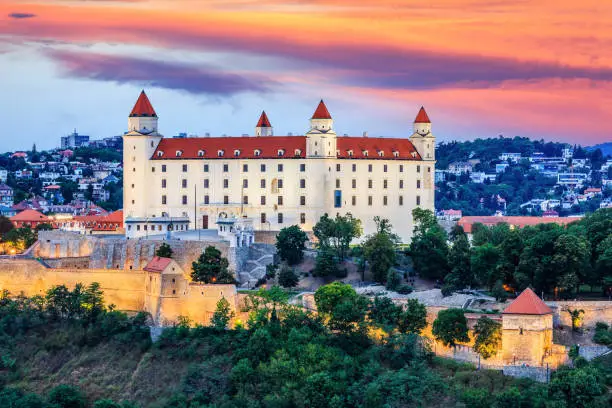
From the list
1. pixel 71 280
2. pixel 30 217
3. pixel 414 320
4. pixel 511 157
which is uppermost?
A: pixel 511 157

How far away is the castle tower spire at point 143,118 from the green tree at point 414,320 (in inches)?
972

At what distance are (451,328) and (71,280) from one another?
65.1 feet

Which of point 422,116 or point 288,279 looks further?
point 422,116

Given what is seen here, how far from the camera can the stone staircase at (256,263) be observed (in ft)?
189

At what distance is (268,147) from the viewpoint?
65938 millimetres

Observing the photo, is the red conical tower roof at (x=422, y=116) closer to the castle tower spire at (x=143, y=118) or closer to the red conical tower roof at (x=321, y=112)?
the red conical tower roof at (x=321, y=112)

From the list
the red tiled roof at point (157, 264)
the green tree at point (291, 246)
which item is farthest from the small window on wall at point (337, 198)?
the red tiled roof at point (157, 264)

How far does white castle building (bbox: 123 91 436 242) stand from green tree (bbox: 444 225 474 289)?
1063cm

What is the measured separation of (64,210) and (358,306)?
50.6 meters

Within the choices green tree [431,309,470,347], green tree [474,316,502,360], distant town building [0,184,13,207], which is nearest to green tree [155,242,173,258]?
green tree [431,309,470,347]

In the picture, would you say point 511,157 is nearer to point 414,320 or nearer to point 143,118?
point 143,118

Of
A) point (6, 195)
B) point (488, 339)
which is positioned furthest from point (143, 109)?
point (6, 195)

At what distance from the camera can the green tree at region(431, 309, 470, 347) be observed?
4531cm

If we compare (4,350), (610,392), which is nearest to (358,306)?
(610,392)
